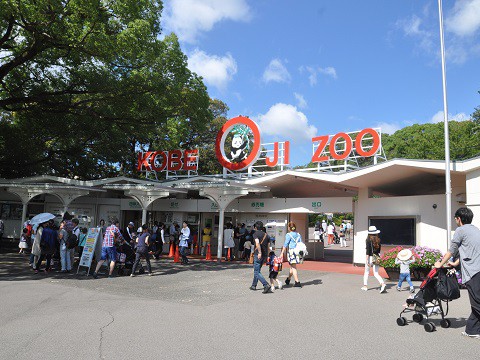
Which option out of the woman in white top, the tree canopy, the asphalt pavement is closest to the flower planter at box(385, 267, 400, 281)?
the asphalt pavement

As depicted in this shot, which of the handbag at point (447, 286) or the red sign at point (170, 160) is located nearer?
the handbag at point (447, 286)

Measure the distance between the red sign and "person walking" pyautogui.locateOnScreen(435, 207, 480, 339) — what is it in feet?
58.2

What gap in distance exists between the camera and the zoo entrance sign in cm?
1752

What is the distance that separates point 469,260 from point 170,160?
19.9 meters

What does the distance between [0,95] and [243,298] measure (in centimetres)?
1894

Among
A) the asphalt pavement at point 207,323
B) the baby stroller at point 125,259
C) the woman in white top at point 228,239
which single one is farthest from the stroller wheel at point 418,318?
the woman in white top at point 228,239

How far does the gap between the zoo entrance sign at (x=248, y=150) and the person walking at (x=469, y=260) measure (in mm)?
11233

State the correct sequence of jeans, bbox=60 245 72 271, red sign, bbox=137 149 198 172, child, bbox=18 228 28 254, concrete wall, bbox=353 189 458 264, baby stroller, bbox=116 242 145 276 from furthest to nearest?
1. red sign, bbox=137 149 198 172
2. child, bbox=18 228 28 254
3. concrete wall, bbox=353 189 458 264
4. jeans, bbox=60 245 72 271
5. baby stroller, bbox=116 242 145 276

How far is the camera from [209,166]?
1390 inches

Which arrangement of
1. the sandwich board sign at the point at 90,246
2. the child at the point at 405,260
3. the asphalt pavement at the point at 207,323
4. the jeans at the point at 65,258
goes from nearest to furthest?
the asphalt pavement at the point at 207,323, the child at the point at 405,260, the sandwich board sign at the point at 90,246, the jeans at the point at 65,258

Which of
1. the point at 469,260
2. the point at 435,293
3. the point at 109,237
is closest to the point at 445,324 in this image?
the point at 435,293

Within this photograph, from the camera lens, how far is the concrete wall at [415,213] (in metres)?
14.6

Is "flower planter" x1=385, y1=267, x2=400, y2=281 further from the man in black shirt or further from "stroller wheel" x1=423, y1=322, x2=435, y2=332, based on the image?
"stroller wheel" x1=423, y1=322, x2=435, y2=332

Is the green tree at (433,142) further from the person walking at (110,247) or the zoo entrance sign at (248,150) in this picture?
the person walking at (110,247)
